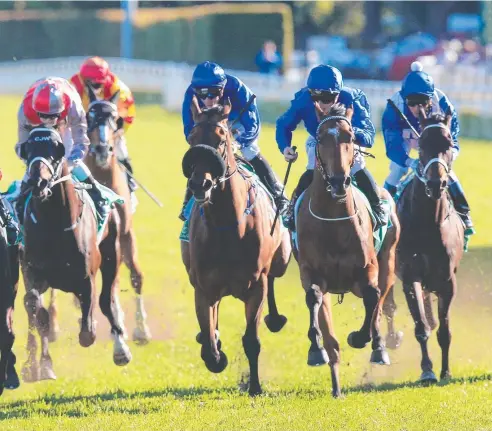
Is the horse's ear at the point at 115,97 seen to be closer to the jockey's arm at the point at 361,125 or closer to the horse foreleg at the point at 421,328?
the jockey's arm at the point at 361,125

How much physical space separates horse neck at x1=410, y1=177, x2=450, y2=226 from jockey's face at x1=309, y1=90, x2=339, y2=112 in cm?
116

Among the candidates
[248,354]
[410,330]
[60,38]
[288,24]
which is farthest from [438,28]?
[248,354]

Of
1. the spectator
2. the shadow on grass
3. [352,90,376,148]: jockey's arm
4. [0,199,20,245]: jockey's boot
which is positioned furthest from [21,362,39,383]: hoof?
the spectator

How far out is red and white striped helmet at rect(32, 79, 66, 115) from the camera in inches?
338

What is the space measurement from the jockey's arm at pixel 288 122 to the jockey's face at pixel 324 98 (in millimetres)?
212

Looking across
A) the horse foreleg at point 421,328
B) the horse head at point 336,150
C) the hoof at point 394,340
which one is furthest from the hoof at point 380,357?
the horse head at point 336,150

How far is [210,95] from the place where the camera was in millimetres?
8852

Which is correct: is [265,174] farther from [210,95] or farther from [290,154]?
[210,95]

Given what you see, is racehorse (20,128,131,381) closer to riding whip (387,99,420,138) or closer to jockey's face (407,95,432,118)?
riding whip (387,99,420,138)

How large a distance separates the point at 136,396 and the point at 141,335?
2.19 metres

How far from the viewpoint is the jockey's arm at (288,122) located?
8.84 meters

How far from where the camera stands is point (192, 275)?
8.66m

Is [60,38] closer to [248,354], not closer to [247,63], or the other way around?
[247,63]

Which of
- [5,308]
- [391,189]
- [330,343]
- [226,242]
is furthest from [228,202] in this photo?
[391,189]
